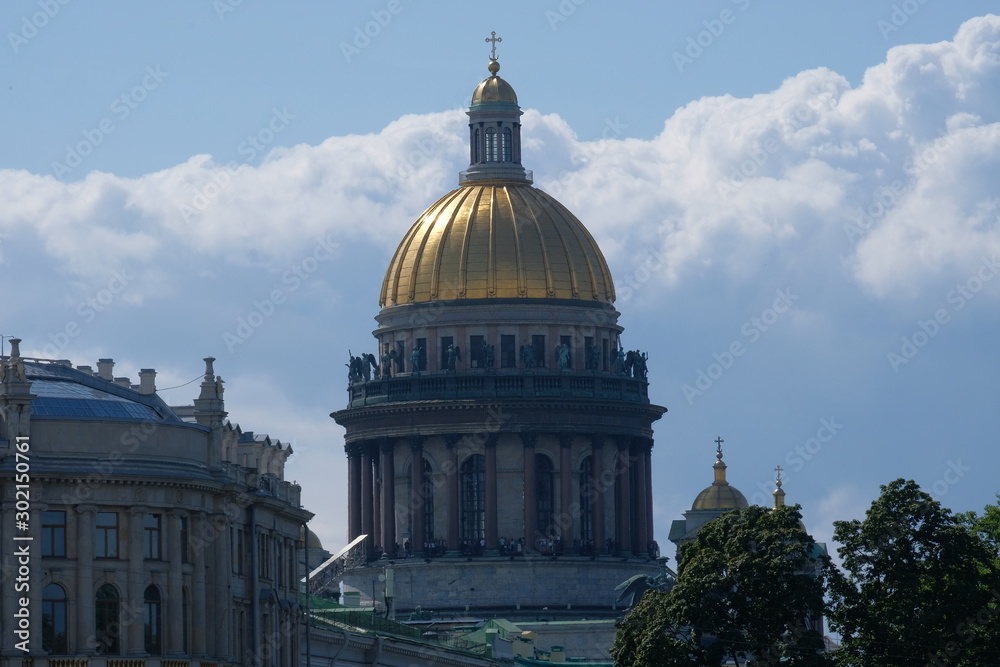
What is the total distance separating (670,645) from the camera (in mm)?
120438

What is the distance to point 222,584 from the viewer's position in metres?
123

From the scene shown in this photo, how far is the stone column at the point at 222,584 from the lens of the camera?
400 ft

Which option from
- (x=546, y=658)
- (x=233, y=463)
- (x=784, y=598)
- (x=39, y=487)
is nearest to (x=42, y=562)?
(x=39, y=487)

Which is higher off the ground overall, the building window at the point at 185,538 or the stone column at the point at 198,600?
the building window at the point at 185,538

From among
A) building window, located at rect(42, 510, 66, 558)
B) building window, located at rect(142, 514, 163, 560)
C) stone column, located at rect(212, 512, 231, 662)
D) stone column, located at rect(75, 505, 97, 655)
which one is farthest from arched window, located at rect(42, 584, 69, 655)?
Result: stone column, located at rect(212, 512, 231, 662)

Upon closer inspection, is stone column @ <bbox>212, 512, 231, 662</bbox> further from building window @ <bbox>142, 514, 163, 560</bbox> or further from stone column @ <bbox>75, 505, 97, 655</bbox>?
stone column @ <bbox>75, 505, 97, 655</bbox>

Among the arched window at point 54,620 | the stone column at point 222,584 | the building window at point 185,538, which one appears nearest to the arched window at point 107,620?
the arched window at point 54,620

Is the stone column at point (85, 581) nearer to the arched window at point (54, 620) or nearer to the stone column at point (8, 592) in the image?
the arched window at point (54, 620)

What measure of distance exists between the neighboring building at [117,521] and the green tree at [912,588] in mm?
18979

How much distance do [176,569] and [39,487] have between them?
18.8ft

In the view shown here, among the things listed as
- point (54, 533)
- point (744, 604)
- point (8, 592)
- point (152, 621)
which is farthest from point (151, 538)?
point (744, 604)

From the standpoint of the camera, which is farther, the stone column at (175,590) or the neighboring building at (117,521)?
the stone column at (175,590)

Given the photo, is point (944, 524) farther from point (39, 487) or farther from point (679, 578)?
point (39, 487)

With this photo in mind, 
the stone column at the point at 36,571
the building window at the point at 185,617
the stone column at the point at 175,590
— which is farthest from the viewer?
the building window at the point at 185,617
